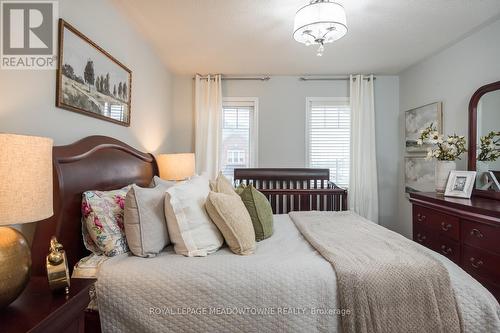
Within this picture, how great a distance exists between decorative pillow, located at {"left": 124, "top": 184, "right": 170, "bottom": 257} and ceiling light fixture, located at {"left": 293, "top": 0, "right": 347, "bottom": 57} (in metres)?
1.49

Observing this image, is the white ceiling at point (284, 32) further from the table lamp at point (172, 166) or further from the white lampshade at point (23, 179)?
the white lampshade at point (23, 179)

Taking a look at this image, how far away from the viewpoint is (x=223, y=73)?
11.1ft

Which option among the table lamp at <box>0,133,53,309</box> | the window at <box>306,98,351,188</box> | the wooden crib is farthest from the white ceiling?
the table lamp at <box>0,133,53,309</box>

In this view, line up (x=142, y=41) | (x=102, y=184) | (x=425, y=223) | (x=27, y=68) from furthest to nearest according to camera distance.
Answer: (x=142, y=41), (x=425, y=223), (x=102, y=184), (x=27, y=68)

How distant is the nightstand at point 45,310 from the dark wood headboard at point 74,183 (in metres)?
0.31

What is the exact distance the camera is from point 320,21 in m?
1.59

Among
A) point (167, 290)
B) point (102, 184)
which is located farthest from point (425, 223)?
point (102, 184)

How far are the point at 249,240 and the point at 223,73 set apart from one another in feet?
8.58

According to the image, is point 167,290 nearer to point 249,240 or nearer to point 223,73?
point 249,240

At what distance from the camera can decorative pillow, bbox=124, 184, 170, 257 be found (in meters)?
1.30

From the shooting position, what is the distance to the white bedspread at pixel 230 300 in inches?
43.0

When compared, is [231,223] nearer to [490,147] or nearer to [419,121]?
[490,147]

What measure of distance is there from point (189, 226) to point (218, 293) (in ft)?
1.30

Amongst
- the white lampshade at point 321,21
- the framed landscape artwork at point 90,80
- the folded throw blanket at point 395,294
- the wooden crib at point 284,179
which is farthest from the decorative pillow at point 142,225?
the wooden crib at point 284,179
